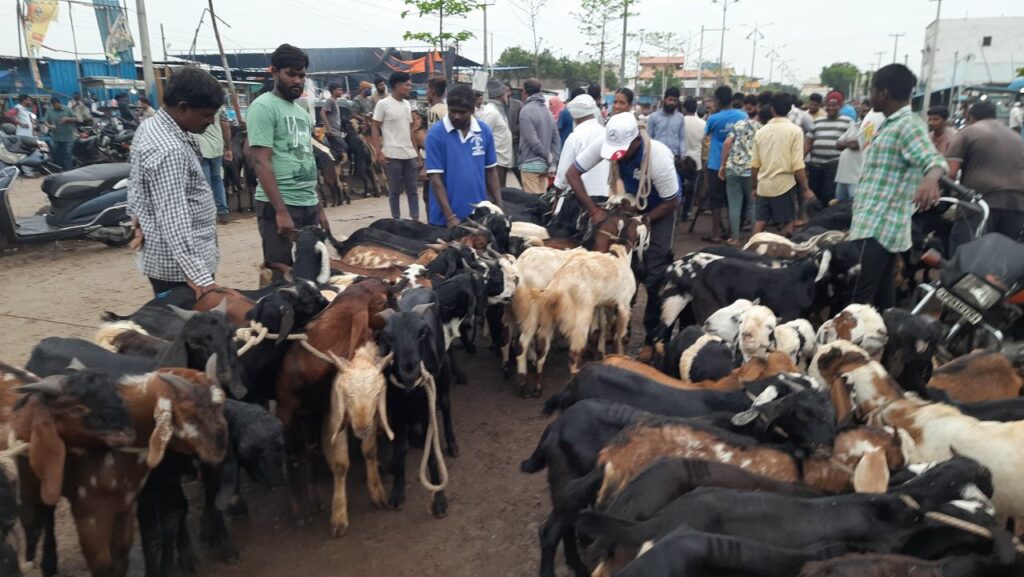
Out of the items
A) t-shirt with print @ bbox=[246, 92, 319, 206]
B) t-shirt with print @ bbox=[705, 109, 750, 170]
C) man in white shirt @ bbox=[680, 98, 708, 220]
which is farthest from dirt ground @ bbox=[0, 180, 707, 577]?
man in white shirt @ bbox=[680, 98, 708, 220]

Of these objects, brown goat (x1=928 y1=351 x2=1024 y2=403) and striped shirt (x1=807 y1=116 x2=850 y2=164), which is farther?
striped shirt (x1=807 y1=116 x2=850 y2=164)

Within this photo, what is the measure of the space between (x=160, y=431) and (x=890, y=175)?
4623mm

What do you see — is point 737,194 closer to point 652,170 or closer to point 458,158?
point 652,170

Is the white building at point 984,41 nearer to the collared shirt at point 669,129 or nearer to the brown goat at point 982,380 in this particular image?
the collared shirt at point 669,129

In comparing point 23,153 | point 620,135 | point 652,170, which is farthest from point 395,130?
point 23,153

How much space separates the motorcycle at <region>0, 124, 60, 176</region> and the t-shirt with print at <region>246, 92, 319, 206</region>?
8150mm

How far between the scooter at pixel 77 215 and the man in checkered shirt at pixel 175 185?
22.1ft

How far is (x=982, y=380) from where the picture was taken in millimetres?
4172

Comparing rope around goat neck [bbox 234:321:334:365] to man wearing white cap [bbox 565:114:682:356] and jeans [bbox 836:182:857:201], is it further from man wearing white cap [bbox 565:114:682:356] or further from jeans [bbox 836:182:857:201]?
jeans [bbox 836:182:857:201]

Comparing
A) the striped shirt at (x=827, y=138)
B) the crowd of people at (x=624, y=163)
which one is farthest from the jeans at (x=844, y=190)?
the striped shirt at (x=827, y=138)

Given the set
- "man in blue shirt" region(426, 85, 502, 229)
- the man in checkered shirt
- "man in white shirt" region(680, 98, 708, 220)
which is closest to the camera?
the man in checkered shirt

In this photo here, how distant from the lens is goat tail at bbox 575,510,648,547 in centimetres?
258

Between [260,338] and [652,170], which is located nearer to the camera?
[260,338]

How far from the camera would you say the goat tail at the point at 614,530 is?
2.58 meters
